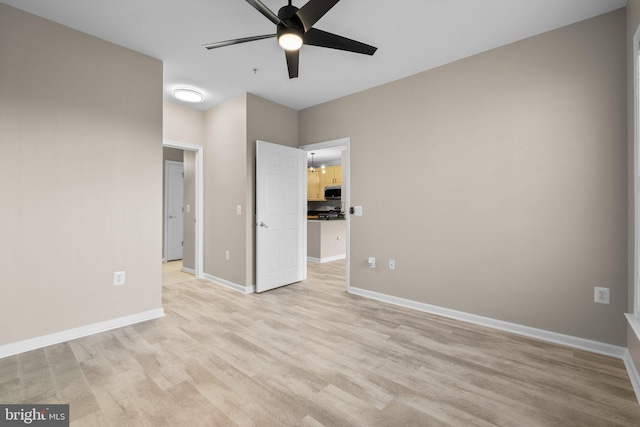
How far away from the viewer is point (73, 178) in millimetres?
2520

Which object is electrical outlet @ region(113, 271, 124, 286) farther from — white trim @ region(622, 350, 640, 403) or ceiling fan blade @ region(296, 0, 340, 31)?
white trim @ region(622, 350, 640, 403)

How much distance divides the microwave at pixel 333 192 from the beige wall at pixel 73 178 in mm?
5313

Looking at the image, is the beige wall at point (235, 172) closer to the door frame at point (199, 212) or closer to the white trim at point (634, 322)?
the door frame at point (199, 212)

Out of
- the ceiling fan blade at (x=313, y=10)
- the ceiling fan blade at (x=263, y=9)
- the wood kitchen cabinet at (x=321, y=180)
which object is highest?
the ceiling fan blade at (x=263, y=9)

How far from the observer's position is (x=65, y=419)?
60.1 inches

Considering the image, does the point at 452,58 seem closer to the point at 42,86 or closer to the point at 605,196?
the point at 605,196

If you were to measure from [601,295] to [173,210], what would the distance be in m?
6.94

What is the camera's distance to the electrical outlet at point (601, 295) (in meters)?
2.26

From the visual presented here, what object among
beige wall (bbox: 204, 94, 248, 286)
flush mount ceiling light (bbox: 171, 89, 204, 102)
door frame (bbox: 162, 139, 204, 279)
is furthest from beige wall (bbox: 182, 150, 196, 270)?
flush mount ceiling light (bbox: 171, 89, 204, 102)

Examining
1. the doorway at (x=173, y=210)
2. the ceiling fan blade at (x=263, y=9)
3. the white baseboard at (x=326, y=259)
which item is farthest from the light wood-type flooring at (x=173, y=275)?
the ceiling fan blade at (x=263, y=9)

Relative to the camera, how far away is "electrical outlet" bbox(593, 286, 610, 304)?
2258 millimetres

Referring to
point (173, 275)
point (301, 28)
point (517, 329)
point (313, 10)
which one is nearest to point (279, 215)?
point (173, 275)

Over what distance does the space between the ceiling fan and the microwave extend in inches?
220

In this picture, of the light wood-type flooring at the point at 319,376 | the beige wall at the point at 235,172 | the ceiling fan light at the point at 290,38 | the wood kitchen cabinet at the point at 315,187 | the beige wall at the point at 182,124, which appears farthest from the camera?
the wood kitchen cabinet at the point at 315,187
